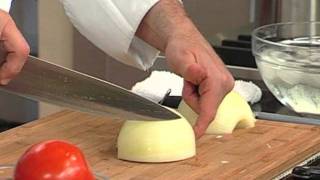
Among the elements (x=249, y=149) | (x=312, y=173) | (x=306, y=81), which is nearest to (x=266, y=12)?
(x=306, y=81)

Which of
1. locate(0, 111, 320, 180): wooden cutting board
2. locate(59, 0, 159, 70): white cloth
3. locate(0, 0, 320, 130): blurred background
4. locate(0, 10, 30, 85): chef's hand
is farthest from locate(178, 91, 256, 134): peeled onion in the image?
locate(0, 0, 320, 130): blurred background

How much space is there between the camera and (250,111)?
154cm

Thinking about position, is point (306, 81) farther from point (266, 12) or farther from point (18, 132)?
point (266, 12)

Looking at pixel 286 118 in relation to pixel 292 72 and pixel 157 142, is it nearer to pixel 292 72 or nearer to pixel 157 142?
pixel 292 72

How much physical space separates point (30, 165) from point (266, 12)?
3.83 feet

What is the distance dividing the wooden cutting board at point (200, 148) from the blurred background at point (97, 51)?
0.58m

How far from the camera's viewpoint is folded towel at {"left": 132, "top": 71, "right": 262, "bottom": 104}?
5.33 ft

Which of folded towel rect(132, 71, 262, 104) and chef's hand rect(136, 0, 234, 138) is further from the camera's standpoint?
folded towel rect(132, 71, 262, 104)

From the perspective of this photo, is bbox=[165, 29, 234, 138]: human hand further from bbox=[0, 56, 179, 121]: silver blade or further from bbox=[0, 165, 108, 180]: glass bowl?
bbox=[0, 165, 108, 180]: glass bowl

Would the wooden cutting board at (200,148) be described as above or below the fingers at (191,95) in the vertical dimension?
below

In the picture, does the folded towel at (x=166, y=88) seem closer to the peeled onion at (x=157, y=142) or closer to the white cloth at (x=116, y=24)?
the white cloth at (x=116, y=24)

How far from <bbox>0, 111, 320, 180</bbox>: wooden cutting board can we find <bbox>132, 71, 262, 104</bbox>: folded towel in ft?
0.25

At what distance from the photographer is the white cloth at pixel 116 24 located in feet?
5.04

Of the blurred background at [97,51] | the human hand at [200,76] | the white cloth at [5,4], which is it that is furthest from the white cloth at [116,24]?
the blurred background at [97,51]
